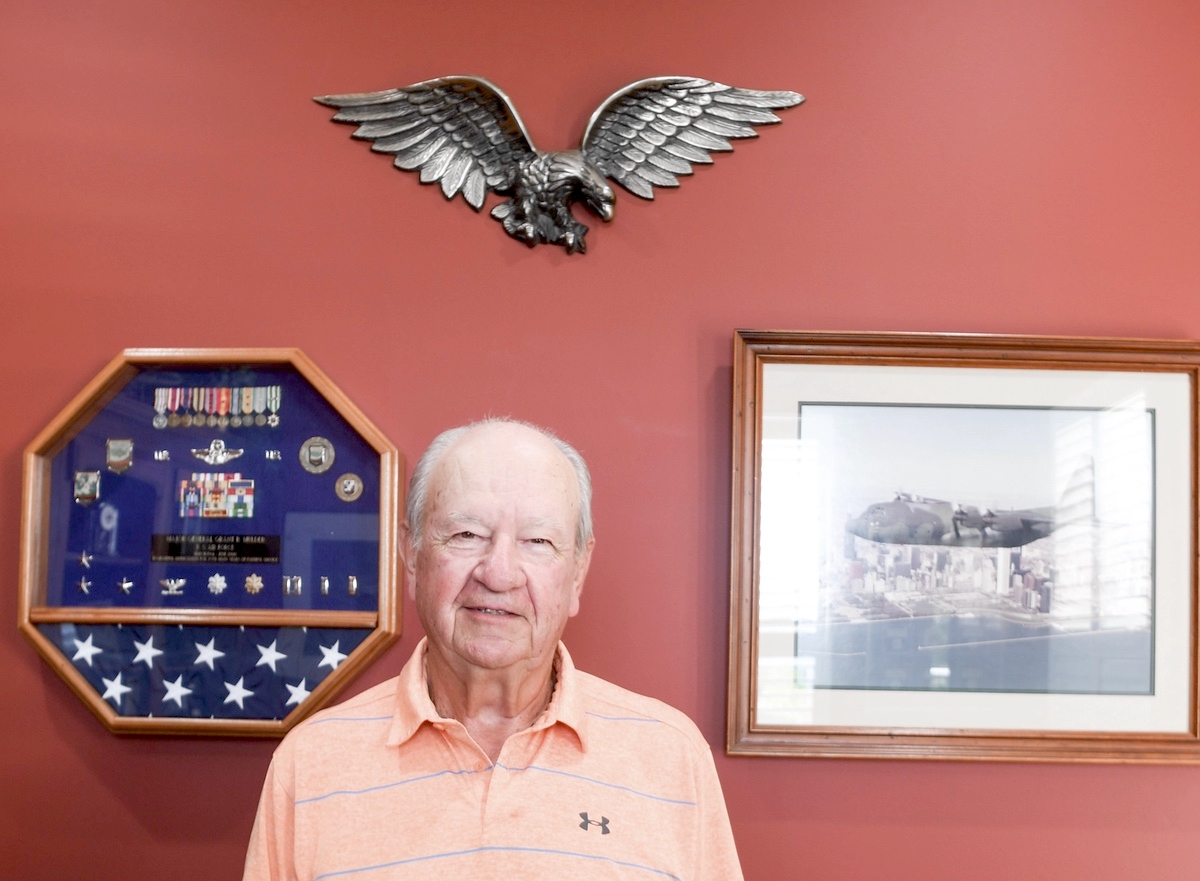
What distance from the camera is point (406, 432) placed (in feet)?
5.55

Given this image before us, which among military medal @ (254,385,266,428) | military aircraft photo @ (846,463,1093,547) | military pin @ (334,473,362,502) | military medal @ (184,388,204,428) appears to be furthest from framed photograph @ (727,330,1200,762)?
military medal @ (184,388,204,428)

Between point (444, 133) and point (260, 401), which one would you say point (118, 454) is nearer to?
point (260, 401)

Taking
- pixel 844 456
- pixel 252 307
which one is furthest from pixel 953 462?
pixel 252 307

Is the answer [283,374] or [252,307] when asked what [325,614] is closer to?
[283,374]

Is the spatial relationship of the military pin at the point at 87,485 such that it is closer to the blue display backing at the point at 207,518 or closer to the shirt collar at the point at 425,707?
the blue display backing at the point at 207,518

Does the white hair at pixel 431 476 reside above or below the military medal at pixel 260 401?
below

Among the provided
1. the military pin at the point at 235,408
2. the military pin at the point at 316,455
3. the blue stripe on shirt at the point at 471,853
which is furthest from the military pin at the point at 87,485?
the blue stripe on shirt at the point at 471,853

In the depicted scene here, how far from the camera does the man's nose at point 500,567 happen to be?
120 centimetres

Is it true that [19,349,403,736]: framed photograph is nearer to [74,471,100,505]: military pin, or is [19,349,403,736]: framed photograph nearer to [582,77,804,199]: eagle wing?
[74,471,100,505]: military pin

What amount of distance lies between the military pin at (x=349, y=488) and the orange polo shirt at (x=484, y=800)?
1.49 feet

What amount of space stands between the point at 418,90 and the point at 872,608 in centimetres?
120

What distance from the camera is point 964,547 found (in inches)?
→ 64.7

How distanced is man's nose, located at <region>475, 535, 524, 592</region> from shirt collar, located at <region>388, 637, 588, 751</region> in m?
0.17

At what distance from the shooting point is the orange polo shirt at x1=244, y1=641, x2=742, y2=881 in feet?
3.85
